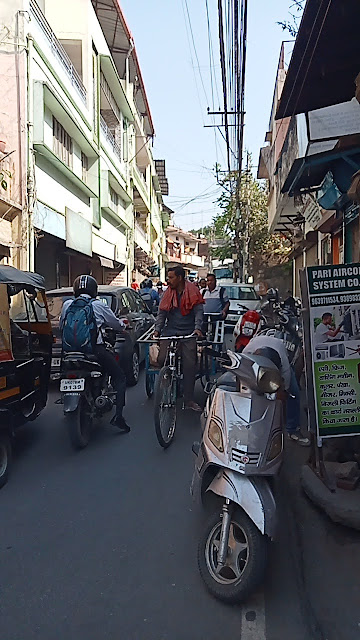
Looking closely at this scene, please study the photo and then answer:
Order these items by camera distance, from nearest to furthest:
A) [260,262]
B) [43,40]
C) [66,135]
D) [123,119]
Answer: [43,40]
[66,135]
[123,119]
[260,262]

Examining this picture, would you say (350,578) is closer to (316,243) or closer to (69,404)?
(69,404)

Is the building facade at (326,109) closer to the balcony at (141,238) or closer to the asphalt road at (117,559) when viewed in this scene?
the asphalt road at (117,559)

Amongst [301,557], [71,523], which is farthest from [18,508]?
[301,557]

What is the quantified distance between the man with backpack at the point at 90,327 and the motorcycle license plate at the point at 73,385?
37 cm

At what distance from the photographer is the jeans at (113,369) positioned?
584 centimetres

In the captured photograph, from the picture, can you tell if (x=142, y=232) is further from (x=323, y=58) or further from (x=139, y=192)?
(x=323, y=58)

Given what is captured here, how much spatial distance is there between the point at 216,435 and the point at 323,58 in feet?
14.7

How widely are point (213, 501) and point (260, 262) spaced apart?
115ft

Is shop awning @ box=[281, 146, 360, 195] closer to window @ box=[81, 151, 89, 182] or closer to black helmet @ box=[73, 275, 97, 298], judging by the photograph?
black helmet @ box=[73, 275, 97, 298]

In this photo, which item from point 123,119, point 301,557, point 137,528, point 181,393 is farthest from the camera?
point 123,119

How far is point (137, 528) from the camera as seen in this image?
12.5 feet

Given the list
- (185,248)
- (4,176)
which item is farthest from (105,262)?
(185,248)

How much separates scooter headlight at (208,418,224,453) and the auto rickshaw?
1.98 m

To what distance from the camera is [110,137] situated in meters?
24.0
